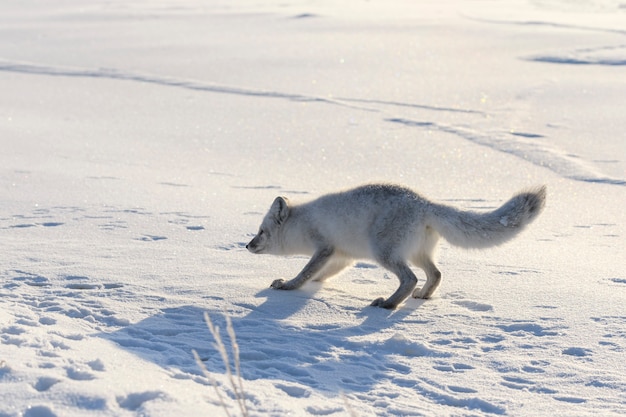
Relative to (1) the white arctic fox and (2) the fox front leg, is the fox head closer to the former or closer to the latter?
(1) the white arctic fox

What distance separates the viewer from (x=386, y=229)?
486 cm

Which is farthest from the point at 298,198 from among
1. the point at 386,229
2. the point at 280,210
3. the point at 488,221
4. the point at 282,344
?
the point at 282,344

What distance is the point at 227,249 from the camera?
5.70m

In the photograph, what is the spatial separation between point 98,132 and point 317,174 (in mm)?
2856

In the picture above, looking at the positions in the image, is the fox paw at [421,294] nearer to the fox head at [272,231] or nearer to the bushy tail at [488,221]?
the bushy tail at [488,221]

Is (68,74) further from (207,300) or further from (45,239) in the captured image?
(207,300)

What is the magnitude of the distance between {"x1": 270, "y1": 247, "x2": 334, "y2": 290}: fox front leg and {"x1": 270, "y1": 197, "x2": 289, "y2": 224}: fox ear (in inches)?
14.8

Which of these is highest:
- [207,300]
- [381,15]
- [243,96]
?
[381,15]

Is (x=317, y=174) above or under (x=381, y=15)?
under

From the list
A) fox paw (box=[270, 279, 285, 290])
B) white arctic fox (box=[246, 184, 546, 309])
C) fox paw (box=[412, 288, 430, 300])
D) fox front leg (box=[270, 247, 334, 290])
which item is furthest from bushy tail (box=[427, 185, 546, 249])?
fox paw (box=[270, 279, 285, 290])

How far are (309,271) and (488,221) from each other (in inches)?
41.6

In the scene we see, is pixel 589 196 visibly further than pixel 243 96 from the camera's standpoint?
No

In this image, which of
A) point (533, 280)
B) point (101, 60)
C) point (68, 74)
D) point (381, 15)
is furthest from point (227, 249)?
point (381, 15)

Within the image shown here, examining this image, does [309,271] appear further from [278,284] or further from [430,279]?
[430,279]
